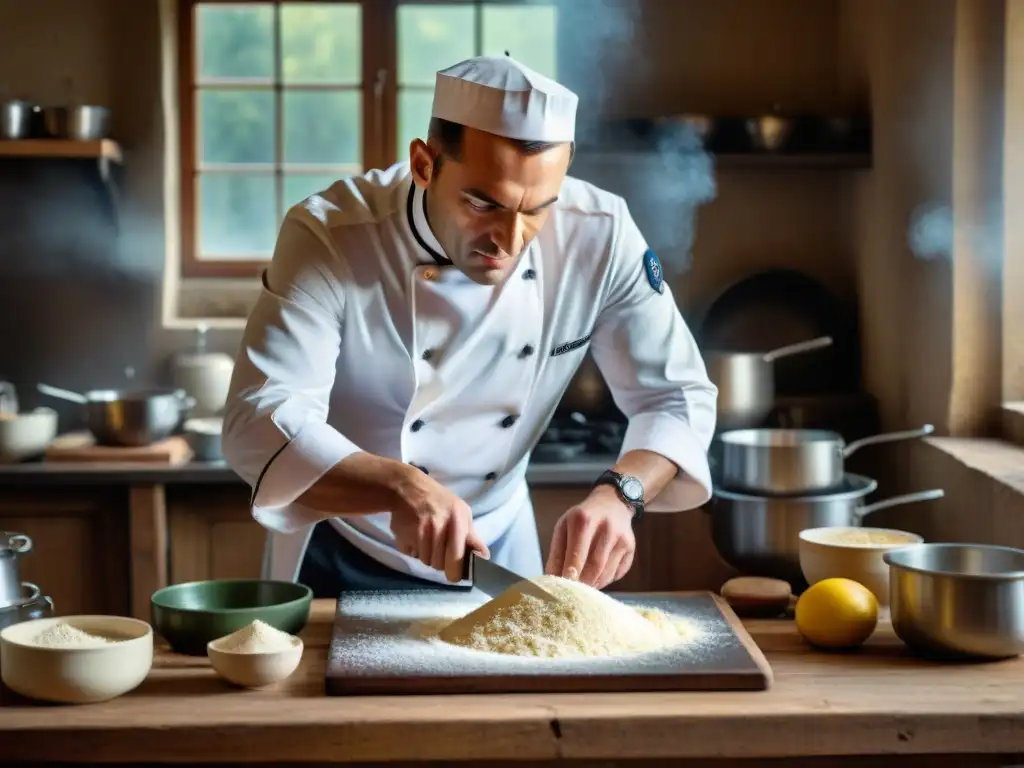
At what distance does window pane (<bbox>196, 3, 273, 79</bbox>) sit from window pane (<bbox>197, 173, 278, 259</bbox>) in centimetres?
35

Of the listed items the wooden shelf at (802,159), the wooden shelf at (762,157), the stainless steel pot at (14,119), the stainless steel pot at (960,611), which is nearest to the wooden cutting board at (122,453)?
the stainless steel pot at (14,119)

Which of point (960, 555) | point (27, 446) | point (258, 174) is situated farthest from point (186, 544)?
point (960, 555)

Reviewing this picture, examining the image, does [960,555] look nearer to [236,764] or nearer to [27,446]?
[236,764]

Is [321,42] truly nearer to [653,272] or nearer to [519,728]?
[653,272]

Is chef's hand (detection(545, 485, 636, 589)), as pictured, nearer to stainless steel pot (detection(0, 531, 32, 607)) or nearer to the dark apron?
the dark apron

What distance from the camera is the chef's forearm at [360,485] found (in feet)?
6.10

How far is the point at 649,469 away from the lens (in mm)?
2170

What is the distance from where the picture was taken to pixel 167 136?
4.25 m

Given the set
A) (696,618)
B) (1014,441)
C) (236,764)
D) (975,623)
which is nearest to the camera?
(236,764)

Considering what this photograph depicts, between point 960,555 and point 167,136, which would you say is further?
point 167,136

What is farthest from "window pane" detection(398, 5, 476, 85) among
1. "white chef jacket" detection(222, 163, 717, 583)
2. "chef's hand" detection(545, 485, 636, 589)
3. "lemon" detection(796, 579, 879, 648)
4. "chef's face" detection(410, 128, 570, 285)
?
"lemon" detection(796, 579, 879, 648)

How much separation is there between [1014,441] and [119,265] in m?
2.76

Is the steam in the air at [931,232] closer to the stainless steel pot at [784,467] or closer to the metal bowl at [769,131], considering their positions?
the metal bowl at [769,131]

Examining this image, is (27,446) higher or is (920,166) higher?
(920,166)
